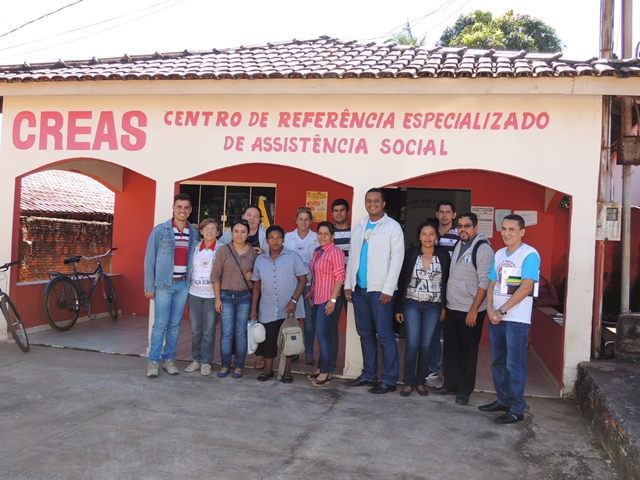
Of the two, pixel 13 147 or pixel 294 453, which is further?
pixel 13 147

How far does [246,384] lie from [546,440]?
9.17ft

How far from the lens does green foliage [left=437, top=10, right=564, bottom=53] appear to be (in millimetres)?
23031

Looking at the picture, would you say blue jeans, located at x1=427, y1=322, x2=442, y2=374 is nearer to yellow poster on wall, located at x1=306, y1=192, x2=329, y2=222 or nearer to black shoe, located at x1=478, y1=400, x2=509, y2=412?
black shoe, located at x1=478, y1=400, x2=509, y2=412

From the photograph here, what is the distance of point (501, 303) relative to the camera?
4727mm

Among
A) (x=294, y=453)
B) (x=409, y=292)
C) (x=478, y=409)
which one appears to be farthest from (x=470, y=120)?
(x=294, y=453)

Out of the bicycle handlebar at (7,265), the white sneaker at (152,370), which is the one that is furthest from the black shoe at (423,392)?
the bicycle handlebar at (7,265)

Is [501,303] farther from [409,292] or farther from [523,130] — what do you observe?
[523,130]

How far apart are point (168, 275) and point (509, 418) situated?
3.52 m

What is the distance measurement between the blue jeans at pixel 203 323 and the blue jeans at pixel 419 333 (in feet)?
6.61

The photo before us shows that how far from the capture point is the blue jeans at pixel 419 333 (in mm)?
5281

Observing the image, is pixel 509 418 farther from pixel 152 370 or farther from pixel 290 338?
pixel 152 370

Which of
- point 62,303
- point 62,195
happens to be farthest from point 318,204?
point 62,195

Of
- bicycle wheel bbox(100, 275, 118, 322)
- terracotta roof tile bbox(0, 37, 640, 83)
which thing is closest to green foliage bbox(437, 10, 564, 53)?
terracotta roof tile bbox(0, 37, 640, 83)

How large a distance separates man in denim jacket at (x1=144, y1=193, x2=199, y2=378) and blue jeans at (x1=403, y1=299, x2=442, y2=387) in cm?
235
